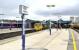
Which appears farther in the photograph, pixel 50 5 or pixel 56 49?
pixel 50 5

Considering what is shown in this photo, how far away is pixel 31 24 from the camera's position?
158 m

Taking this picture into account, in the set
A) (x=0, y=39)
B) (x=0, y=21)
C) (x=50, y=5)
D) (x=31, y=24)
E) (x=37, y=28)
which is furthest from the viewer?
(x=31, y=24)

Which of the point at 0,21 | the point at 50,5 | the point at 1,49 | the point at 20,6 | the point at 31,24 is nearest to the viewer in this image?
the point at 20,6

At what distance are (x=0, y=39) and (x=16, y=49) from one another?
28.8ft

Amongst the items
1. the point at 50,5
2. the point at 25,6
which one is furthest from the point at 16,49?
the point at 50,5

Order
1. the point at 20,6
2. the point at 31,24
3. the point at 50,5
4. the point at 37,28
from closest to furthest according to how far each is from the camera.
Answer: the point at 20,6
the point at 50,5
the point at 37,28
the point at 31,24

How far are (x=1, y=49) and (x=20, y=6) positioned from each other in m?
7.56

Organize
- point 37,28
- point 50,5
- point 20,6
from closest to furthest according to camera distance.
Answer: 1. point 20,6
2. point 50,5
3. point 37,28

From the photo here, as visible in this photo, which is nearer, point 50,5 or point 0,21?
point 50,5

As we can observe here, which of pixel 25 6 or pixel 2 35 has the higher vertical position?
pixel 25 6

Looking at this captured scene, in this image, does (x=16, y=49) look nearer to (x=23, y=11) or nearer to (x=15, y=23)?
(x=23, y=11)

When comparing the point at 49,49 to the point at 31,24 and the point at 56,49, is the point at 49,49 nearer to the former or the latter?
the point at 56,49

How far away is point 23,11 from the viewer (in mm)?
13328

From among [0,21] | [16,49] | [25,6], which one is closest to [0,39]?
[16,49]
